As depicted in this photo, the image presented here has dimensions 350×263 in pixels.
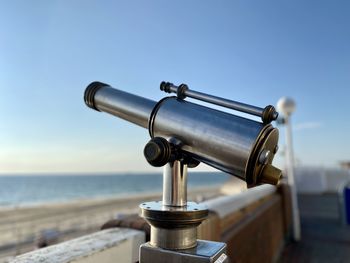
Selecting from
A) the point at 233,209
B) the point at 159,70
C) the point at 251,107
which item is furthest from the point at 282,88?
the point at 251,107

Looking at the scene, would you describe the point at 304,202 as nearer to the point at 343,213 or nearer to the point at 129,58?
the point at 343,213

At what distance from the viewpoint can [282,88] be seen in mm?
7594

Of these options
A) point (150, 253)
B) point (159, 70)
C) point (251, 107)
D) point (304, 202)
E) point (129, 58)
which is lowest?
point (304, 202)

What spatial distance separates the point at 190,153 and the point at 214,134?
0.36ft

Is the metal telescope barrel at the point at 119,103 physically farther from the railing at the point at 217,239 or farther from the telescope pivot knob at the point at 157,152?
the railing at the point at 217,239

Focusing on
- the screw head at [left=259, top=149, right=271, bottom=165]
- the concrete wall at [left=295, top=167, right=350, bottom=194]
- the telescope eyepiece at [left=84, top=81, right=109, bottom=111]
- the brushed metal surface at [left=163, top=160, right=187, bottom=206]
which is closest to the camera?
the screw head at [left=259, top=149, right=271, bottom=165]

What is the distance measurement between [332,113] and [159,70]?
309 inches

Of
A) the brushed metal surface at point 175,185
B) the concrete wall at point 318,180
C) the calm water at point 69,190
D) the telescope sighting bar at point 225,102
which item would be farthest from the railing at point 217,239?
the calm water at point 69,190

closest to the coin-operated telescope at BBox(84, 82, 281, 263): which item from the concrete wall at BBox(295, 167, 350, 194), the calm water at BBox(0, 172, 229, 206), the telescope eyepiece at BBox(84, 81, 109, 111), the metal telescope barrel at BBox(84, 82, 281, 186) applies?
the metal telescope barrel at BBox(84, 82, 281, 186)

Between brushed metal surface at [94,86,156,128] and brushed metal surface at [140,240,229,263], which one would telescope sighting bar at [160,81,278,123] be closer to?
brushed metal surface at [94,86,156,128]

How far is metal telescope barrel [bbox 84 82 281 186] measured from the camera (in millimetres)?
808

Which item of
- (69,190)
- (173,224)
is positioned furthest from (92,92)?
(69,190)

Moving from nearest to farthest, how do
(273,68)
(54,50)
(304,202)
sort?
(54,50)
(273,68)
(304,202)

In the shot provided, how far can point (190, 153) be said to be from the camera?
92 cm
